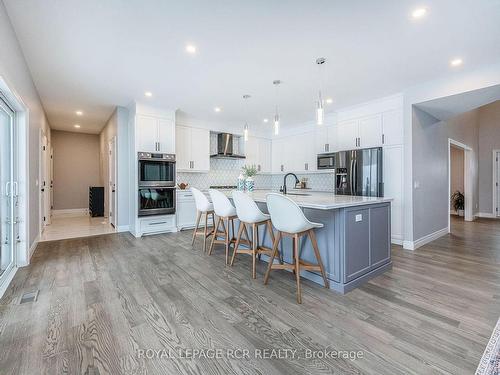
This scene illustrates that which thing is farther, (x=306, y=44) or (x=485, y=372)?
(x=306, y=44)

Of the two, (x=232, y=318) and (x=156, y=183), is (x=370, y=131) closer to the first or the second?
(x=232, y=318)

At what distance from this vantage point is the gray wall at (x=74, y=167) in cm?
734

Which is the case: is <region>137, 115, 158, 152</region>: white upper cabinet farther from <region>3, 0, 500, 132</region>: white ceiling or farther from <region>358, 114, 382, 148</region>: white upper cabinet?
<region>358, 114, 382, 148</region>: white upper cabinet

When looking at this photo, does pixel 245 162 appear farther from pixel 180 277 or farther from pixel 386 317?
pixel 386 317

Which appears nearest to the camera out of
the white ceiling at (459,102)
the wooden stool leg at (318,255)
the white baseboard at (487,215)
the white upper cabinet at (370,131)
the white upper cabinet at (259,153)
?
the wooden stool leg at (318,255)

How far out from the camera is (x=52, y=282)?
2.55 meters

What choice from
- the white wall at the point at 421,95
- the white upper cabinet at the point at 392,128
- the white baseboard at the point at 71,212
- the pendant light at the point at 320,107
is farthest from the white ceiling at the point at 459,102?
the white baseboard at the point at 71,212

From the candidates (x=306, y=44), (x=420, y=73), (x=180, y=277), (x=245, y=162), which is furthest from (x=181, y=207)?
(x=420, y=73)

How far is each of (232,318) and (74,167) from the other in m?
8.05

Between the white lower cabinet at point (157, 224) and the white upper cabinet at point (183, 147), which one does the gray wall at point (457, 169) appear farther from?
the white lower cabinet at point (157, 224)

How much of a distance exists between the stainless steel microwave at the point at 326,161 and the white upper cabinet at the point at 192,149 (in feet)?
8.77

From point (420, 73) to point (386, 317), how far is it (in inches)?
128

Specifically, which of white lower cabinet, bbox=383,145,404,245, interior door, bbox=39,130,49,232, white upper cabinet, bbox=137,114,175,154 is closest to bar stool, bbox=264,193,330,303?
white lower cabinet, bbox=383,145,404,245

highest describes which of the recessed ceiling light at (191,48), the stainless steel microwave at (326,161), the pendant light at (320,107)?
the recessed ceiling light at (191,48)
